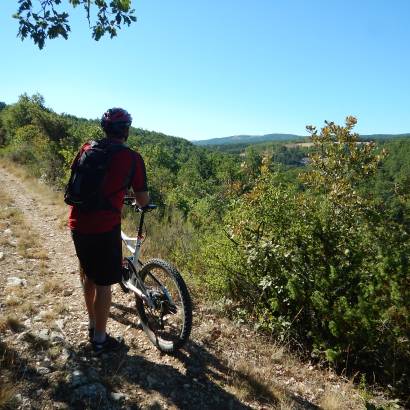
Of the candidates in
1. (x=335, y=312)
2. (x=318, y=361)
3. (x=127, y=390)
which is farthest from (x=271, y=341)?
(x=127, y=390)

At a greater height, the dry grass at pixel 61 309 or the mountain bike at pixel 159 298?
the mountain bike at pixel 159 298

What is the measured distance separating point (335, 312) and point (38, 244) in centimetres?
509

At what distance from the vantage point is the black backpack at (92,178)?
9.49 ft

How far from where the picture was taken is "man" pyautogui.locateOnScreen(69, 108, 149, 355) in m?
2.97

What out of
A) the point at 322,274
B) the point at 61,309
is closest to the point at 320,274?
the point at 322,274

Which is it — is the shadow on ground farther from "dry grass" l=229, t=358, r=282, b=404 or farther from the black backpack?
the black backpack

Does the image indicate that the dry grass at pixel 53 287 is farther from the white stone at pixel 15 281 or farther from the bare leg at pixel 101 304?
the bare leg at pixel 101 304

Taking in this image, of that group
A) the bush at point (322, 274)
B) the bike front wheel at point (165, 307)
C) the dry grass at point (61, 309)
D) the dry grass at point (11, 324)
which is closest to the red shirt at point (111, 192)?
the bike front wheel at point (165, 307)

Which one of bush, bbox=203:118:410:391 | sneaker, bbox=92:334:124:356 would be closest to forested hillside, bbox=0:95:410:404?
bush, bbox=203:118:410:391

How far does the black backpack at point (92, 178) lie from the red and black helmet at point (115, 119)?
0.17 m

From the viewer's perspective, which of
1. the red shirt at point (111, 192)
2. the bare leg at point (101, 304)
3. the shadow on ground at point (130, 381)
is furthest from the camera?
the bare leg at point (101, 304)

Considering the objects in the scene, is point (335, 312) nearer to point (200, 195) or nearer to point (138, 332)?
point (138, 332)

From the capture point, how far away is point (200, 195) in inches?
1870

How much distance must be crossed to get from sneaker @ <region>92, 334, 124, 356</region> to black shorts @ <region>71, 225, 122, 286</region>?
2.22ft
